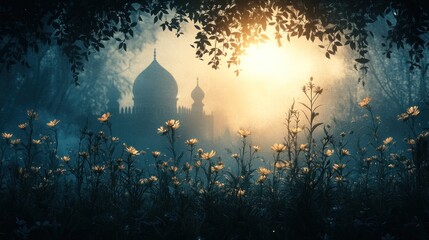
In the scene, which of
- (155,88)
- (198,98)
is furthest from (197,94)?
(155,88)

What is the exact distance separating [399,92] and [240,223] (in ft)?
75.4

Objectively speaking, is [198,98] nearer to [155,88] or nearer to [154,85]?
[155,88]

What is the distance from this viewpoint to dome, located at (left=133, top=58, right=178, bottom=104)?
126ft

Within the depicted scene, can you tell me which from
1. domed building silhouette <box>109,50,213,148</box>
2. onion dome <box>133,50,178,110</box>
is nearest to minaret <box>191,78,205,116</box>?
domed building silhouette <box>109,50,213,148</box>

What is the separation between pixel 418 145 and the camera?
366 centimetres

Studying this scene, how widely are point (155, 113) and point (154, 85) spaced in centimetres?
549

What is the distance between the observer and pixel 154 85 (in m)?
38.6

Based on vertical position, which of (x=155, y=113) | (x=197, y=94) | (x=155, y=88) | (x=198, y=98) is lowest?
(x=155, y=113)

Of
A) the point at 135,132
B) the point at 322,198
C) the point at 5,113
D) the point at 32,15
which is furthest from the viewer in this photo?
the point at 135,132

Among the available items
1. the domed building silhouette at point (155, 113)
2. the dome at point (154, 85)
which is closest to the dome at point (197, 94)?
the domed building silhouette at point (155, 113)

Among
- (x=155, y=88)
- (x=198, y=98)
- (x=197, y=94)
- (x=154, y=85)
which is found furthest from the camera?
(x=197, y=94)

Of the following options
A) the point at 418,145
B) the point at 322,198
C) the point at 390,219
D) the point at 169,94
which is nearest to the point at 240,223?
the point at 322,198

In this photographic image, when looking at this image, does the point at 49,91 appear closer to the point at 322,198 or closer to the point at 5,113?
the point at 5,113

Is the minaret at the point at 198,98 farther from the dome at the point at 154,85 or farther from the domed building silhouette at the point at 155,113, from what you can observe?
the dome at the point at 154,85
